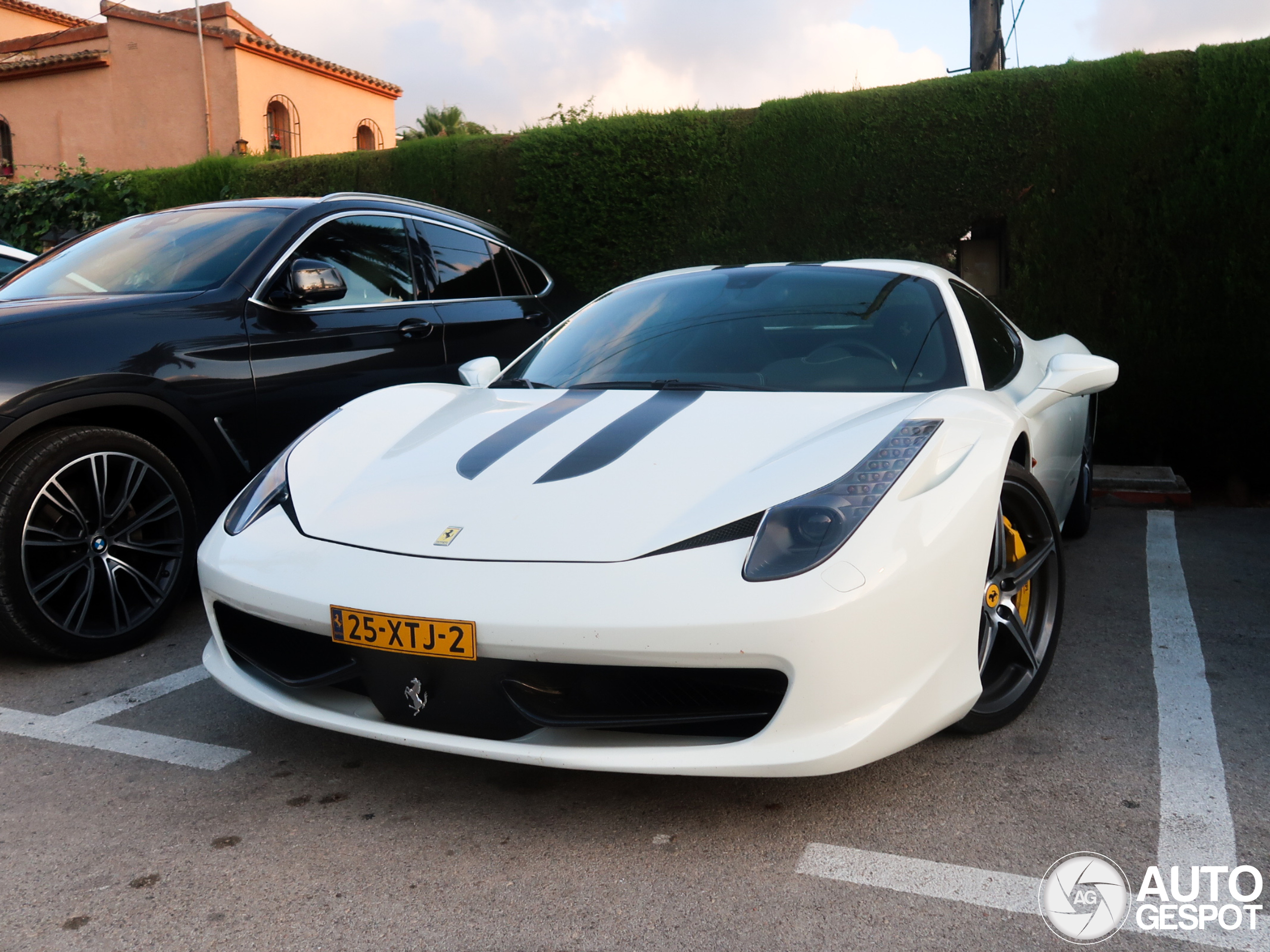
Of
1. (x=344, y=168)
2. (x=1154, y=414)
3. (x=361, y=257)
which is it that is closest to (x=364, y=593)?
(x=361, y=257)

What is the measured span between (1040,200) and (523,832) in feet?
18.3

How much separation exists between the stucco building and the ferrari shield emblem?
23.1 meters

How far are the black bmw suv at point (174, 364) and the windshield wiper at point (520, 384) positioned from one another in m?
0.90

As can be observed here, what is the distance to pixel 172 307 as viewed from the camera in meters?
3.65

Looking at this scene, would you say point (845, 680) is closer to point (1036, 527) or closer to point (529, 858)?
point (529, 858)

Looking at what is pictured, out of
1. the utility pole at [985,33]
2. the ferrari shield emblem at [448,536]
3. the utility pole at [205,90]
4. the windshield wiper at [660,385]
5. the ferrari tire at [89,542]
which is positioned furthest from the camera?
the utility pole at [205,90]

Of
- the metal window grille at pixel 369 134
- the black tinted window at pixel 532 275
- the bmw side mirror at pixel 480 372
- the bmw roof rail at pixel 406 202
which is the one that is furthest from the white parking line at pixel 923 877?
the metal window grille at pixel 369 134

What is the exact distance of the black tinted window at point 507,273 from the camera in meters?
5.14

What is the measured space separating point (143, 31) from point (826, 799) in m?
26.4

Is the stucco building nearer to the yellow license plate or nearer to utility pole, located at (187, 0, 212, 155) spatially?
utility pole, located at (187, 0, 212, 155)

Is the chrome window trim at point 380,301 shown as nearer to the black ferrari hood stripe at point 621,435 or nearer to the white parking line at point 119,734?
the white parking line at point 119,734

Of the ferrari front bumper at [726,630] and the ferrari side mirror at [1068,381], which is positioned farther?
the ferrari side mirror at [1068,381]

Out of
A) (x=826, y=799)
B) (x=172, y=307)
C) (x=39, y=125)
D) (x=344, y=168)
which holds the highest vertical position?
(x=39, y=125)

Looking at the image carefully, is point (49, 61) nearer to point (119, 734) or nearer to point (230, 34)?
point (230, 34)
